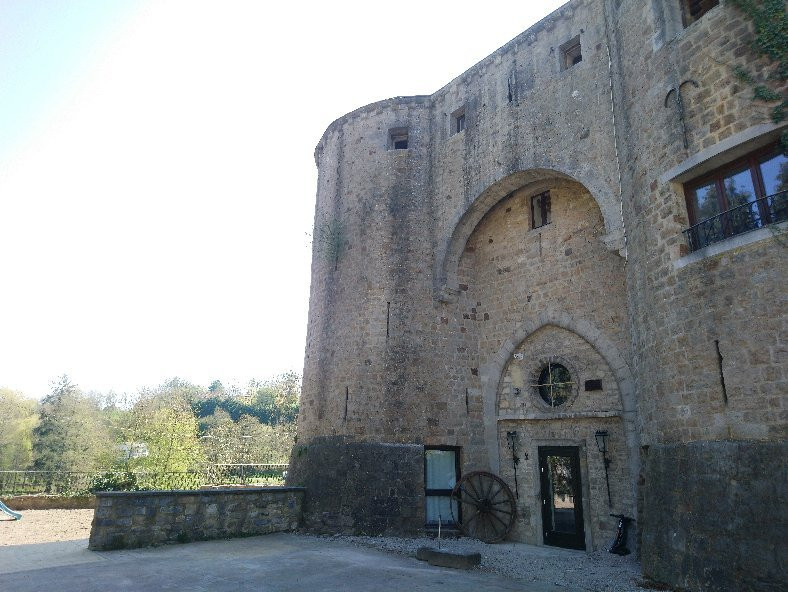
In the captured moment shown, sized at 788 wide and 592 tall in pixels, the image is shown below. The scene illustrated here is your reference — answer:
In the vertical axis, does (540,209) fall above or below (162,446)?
above

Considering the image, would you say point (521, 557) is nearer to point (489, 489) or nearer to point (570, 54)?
point (489, 489)

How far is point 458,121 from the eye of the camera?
1373 cm

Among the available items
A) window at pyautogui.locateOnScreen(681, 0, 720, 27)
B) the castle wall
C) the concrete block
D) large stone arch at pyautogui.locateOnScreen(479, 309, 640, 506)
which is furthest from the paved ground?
window at pyautogui.locateOnScreen(681, 0, 720, 27)

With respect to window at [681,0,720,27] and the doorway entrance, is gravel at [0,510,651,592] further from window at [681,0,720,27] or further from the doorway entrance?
window at [681,0,720,27]

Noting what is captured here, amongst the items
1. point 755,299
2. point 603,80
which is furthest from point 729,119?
point 603,80

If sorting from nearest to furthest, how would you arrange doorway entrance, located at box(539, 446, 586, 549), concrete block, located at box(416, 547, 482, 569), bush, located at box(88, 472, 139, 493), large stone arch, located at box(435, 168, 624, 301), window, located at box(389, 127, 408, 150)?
concrete block, located at box(416, 547, 482, 569), doorway entrance, located at box(539, 446, 586, 549), large stone arch, located at box(435, 168, 624, 301), window, located at box(389, 127, 408, 150), bush, located at box(88, 472, 139, 493)

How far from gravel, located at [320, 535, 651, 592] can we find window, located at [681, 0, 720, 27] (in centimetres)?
816

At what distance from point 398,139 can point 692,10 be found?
26.3 ft

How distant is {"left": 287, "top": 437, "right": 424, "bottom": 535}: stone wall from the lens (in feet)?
35.5

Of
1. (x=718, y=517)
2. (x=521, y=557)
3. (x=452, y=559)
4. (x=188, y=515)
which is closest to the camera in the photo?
(x=718, y=517)

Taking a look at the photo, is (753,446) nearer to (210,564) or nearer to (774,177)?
(774,177)

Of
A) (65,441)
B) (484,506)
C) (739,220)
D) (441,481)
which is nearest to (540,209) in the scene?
(739,220)

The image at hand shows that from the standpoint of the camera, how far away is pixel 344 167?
1441 centimetres

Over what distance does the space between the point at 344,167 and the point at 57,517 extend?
42.2 feet
